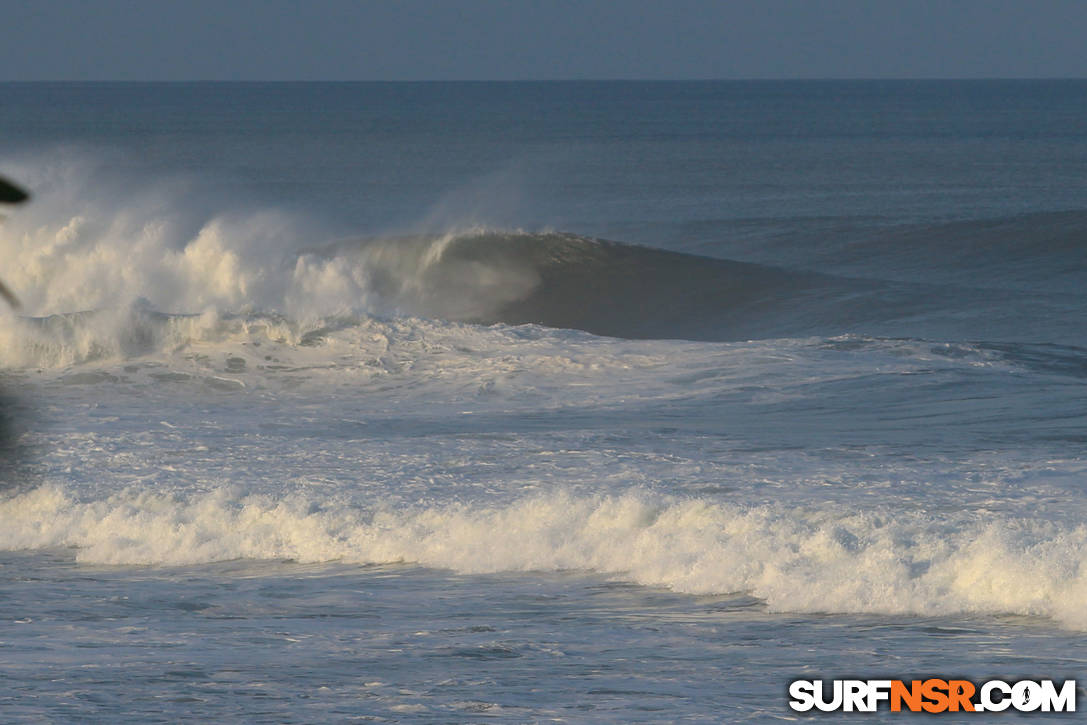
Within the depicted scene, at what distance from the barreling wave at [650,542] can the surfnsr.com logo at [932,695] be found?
1518 millimetres

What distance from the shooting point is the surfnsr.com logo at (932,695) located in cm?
575

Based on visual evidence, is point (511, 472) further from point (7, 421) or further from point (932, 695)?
point (7, 421)

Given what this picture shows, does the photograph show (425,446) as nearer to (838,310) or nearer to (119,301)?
(119,301)

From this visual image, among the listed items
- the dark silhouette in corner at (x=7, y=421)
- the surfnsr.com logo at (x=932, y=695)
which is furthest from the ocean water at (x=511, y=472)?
the surfnsr.com logo at (x=932, y=695)

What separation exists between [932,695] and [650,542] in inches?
135

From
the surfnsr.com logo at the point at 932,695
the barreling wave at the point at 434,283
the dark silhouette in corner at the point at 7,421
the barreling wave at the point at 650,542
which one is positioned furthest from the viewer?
the barreling wave at the point at 434,283

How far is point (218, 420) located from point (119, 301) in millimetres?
8679

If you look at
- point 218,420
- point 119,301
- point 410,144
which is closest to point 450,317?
point 119,301

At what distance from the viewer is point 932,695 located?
5.97m

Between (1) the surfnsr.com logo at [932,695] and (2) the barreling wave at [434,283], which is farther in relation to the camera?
(2) the barreling wave at [434,283]

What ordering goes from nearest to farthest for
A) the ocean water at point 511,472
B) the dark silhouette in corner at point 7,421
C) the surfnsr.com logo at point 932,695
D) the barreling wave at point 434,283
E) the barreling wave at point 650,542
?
the dark silhouette in corner at point 7,421
the surfnsr.com logo at point 932,695
the ocean water at point 511,472
the barreling wave at point 650,542
the barreling wave at point 434,283

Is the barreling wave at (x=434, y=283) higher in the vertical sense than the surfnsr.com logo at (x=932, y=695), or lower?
higher

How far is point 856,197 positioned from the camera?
2012 inches

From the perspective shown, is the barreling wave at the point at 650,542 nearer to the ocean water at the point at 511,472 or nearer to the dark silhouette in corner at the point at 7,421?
the ocean water at the point at 511,472
